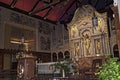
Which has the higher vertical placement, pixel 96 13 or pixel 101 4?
pixel 101 4

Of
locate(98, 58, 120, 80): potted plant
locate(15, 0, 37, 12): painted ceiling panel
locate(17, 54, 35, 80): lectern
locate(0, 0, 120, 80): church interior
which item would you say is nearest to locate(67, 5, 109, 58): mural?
locate(0, 0, 120, 80): church interior

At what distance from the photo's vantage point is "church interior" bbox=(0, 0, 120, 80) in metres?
14.7

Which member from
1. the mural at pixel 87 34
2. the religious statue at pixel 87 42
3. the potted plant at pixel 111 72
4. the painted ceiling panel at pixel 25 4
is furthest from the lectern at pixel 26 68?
the religious statue at pixel 87 42

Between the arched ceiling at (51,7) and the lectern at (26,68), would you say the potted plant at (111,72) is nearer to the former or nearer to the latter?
the lectern at (26,68)

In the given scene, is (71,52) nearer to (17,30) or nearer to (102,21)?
(102,21)

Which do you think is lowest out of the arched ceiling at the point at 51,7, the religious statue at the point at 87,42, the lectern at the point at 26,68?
the lectern at the point at 26,68

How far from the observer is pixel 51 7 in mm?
17312

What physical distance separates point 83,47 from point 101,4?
208 inches

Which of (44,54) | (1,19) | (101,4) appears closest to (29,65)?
(1,19)

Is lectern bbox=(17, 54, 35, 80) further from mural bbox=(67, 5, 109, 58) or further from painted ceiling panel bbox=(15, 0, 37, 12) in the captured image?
painted ceiling panel bbox=(15, 0, 37, 12)

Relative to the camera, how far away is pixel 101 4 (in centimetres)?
1903

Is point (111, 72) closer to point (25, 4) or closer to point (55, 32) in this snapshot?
point (25, 4)

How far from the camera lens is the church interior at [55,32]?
1468 cm

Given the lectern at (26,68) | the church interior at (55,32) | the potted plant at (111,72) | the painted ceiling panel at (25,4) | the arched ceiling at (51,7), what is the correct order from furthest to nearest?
the painted ceiling panel at (25,4)
the arched ceiling at (51,7)
the church interior at (55,32)
the lectern at (26,68)
the potted plant at (111,72)
